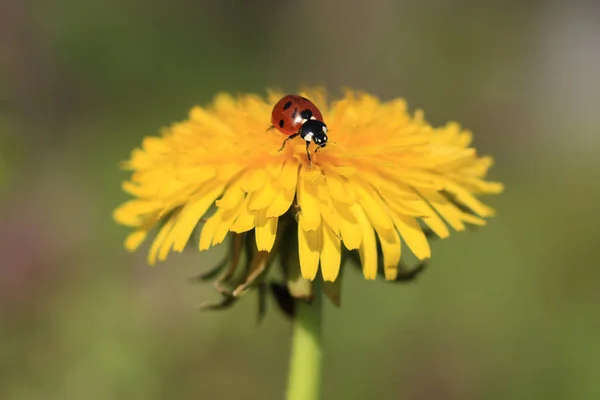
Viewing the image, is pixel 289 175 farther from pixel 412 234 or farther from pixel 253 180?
pixel 412 234

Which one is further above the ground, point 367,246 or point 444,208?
point 444,208

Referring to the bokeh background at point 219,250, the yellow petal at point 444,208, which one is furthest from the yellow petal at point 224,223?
the bokeh background at point 219,250

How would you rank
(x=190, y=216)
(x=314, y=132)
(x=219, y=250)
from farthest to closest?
(x=219, y=250) < (x=314, y=132) < (x=190, y=216)

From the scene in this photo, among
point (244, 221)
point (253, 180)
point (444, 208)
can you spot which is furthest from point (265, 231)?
point (444, 208)

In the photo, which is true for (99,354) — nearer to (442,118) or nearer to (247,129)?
(247,129)

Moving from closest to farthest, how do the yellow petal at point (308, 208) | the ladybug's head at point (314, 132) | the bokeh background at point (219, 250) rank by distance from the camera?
1. the yellow petal at point (308, 208)
2. the ladybug's head at point (314, 132)
3. the bokeh background at point (219, 250)

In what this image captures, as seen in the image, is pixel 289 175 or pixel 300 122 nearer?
pixel 289 175

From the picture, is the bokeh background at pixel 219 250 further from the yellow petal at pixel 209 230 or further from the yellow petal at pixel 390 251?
the yellow petal at pixel 390 251
